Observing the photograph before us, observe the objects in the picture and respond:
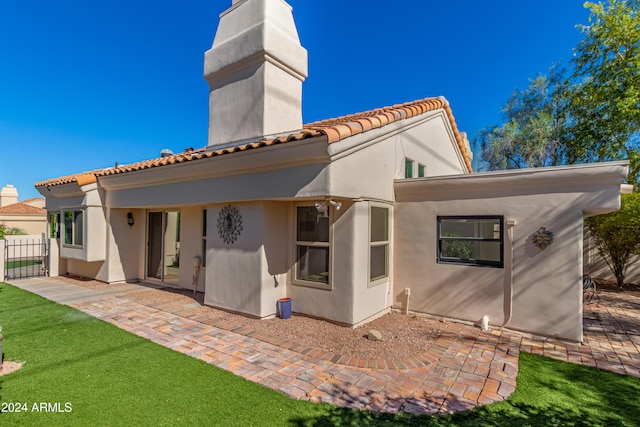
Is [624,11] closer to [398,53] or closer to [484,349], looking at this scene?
[398,53]

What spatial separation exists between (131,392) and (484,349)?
5745 millimetres

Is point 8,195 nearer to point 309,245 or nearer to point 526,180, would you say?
point 309,245

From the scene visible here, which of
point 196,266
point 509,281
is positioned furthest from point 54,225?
point 509,281

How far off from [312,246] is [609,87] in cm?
1662

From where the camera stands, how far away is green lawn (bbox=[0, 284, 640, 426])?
3.45m

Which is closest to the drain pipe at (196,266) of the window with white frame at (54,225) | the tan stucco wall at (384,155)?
the tan stucco wall at (384,155)

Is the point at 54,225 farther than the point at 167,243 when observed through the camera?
Yes

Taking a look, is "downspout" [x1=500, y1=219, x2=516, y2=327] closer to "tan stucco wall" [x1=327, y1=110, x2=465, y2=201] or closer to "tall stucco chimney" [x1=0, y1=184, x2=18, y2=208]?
"tan stucco wall" [x1=327, y1=110, x2=465, y2=201]

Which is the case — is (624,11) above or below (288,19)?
above

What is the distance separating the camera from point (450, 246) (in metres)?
11.9

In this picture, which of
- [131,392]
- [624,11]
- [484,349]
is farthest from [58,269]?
[624,11]

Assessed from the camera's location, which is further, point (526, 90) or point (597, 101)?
point (526, 90)

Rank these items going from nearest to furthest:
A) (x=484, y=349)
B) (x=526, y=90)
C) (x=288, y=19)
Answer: (x=484, y=349), (x=288, y=19), (x=526, y=90)

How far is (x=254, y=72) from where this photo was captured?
27.8ft
